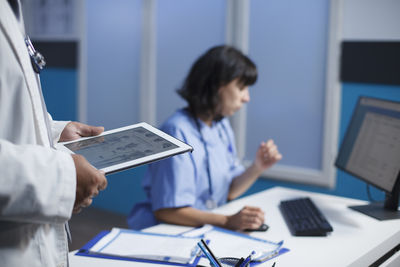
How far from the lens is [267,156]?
2014 millimetres

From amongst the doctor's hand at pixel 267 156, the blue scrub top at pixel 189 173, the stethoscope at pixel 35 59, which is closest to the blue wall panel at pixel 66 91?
the blue scrub top at pixel 189 173

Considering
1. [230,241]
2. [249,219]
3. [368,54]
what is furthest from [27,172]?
[368,54]

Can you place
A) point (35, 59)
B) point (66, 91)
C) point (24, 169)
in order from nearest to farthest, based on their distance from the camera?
point (24, 169) < point (35, 59) < point (66, 91)

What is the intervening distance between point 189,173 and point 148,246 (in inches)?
19.1

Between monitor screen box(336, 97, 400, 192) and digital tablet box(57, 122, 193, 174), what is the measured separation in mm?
955

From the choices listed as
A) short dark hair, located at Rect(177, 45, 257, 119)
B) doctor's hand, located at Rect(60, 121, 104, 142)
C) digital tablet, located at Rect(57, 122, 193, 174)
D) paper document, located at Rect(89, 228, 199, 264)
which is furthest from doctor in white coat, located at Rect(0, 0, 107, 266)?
short dark hair, located at Rect(177, 45, 257, 119)

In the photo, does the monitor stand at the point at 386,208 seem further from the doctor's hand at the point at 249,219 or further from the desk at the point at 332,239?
the doctor's hand at the point at 249,219

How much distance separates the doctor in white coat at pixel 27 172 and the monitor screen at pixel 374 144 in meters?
1.18

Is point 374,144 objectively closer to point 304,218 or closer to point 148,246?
point 304,218

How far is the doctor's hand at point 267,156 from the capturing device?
6.58ft

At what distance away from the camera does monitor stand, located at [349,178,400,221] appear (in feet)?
5.42

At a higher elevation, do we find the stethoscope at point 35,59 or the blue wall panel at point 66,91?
the stethoscope at point 35,59

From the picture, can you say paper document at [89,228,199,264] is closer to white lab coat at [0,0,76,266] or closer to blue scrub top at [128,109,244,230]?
blue scrub top at [128,109,244,230]

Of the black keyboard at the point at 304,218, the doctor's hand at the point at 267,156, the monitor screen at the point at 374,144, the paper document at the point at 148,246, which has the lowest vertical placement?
the black keyboard at the point at 304,218
